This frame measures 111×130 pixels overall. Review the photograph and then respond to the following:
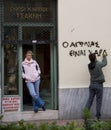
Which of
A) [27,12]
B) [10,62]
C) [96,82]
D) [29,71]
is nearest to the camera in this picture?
[96,82]

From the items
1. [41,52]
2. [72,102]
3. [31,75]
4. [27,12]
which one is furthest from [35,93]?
[27,12]

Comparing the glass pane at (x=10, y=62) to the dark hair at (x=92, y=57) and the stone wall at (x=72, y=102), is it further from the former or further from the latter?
the dark hair at (x=92, y=57)

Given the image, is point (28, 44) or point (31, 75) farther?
point (28, 44)

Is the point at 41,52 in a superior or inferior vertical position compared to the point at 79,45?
inferior

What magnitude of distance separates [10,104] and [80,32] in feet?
9.37

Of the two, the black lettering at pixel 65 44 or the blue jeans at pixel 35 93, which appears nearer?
the blue jeans at pixel 35 93

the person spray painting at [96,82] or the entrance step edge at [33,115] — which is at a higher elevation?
the person spray painting at [96,82]

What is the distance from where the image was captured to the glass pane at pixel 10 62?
41.2ft

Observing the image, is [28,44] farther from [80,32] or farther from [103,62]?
[103,62]

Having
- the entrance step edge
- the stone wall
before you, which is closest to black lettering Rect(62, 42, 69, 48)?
the stone wall

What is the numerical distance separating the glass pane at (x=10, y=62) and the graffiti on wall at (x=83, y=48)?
1.45 m

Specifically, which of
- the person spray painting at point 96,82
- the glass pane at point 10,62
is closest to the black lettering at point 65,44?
the person spray painting at point 96,82

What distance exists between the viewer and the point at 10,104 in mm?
12500

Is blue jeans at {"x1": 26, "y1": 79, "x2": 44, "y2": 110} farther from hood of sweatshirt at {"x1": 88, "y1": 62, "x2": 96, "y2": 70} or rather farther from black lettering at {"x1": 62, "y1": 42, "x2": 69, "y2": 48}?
hood of sweatshirt at {"x1": 88, "y1": 62, "x2": 96, "y2": 70}
